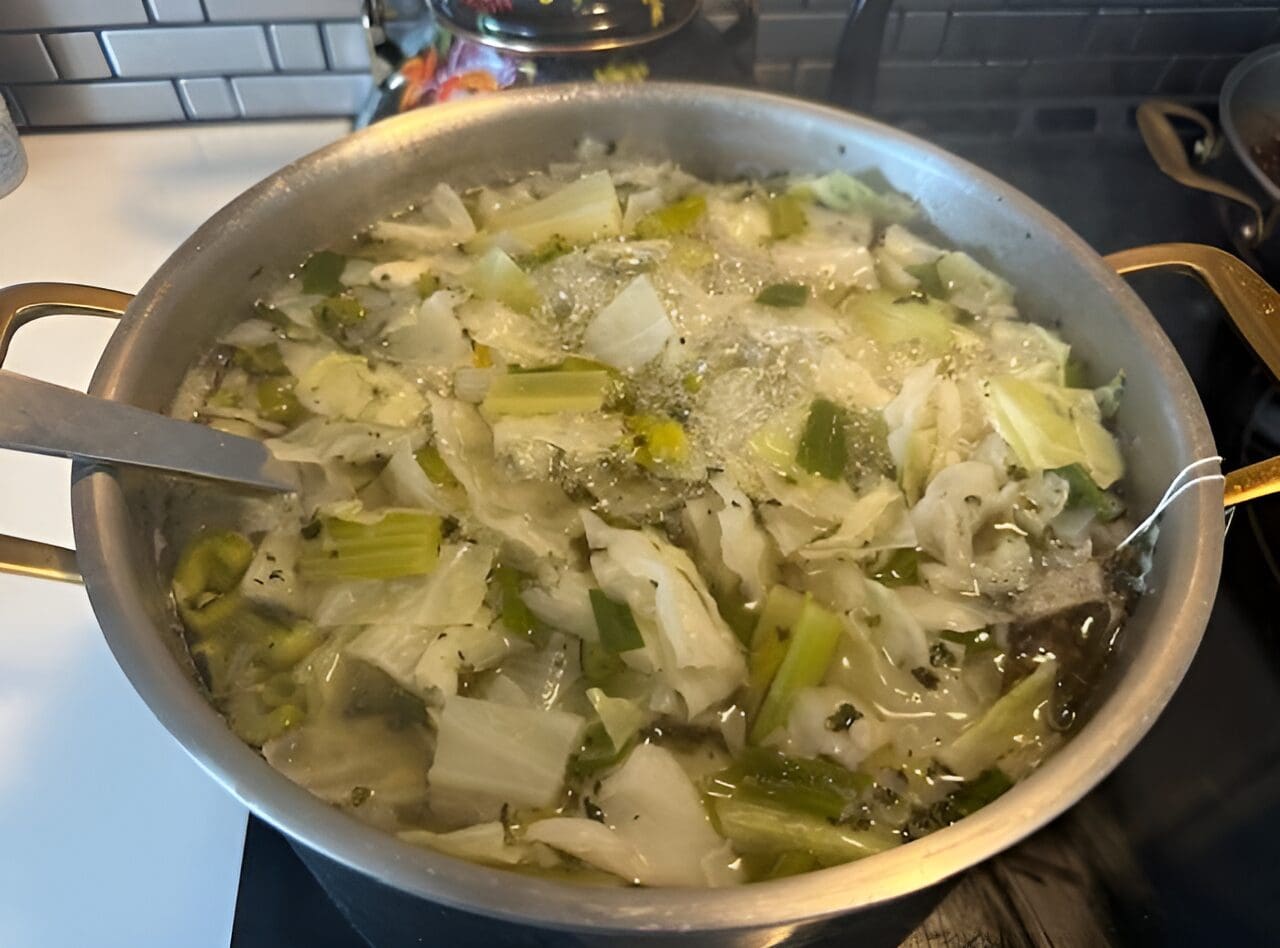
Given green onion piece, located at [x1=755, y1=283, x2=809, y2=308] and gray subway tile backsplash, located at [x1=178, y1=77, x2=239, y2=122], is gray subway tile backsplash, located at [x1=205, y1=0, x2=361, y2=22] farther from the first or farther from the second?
green onion piece, located at [x1=755, y1=283, x2=809, y2=308]

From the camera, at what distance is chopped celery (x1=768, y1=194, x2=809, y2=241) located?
1.09 metres

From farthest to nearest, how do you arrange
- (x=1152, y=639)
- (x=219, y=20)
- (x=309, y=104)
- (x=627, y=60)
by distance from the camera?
(x=309, y=104), (x=219, y=20), (x=627, y=60), (x=1152, y=639)

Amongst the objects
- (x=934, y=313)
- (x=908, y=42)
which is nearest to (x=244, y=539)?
(x=934, y=313)

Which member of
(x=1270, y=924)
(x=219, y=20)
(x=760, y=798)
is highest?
(x=219, y=20)

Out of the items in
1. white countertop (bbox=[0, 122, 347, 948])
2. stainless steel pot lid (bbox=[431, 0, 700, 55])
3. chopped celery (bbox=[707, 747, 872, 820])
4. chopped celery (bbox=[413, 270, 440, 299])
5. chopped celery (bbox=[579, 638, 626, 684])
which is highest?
stainless steel pot lid (bbox=[431, 0, 700, 55])

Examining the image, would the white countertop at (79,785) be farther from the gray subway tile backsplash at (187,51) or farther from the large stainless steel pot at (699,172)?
the gray subway tile backsplash at (187,51)

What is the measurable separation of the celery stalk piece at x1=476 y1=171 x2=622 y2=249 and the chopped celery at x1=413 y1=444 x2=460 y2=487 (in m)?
0.29

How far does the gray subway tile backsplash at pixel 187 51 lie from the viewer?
1.41m

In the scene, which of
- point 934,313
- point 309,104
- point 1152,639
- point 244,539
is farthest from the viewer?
point 309,104

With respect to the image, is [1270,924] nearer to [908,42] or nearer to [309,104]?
[908,42]

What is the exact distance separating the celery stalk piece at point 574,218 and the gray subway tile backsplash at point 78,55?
2.54 feet

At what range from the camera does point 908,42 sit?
1.48m

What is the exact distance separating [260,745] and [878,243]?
0.78 m

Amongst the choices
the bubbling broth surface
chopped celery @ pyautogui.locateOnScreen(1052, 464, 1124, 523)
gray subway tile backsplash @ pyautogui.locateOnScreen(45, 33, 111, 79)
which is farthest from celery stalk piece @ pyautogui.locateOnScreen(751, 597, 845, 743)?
gray subway tile backsplash @ pyautogui.locateOnScreen(45, 33, 111, 79)
